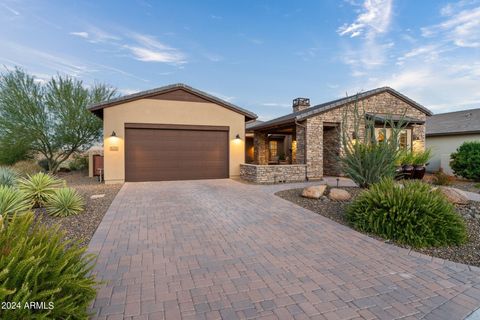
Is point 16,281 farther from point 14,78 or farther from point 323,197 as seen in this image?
point 14,78

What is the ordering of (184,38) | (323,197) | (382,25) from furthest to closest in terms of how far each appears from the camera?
(184,38), (382,25), (323,197)

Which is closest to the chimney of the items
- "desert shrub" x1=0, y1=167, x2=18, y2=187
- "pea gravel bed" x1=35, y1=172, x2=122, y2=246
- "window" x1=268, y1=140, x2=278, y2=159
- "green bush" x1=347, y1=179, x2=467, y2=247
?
"window" x1=268, y1=140, x2=278, y2=159

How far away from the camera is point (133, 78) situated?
685 inches

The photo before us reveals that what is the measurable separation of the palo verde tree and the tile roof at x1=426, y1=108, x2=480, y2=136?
22.6 metres

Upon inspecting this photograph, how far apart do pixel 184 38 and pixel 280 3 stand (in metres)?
5.95

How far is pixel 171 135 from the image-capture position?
11.8 meters

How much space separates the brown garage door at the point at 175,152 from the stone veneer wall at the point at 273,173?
179cm

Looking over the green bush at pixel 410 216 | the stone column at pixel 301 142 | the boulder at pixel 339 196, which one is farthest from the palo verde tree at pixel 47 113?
the green bush at pixel 410 216

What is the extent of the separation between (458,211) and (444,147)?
43.0 ft

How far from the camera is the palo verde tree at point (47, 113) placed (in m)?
12.8

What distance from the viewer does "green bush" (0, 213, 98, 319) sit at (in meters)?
1.60

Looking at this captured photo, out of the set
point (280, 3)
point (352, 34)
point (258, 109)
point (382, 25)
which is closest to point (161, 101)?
point (280, 3)

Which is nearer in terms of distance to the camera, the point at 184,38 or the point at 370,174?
the point at 370,174

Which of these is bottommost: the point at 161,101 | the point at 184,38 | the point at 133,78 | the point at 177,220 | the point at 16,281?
the point at 177,220
